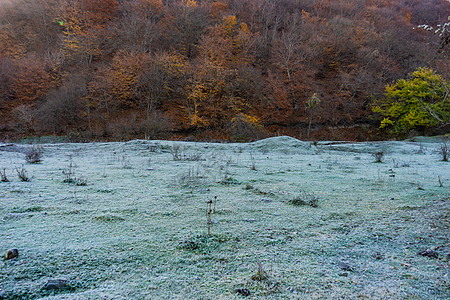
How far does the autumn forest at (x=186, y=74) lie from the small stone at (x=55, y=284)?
19.4 meters

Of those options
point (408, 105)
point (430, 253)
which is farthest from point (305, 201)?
point (408, 105)

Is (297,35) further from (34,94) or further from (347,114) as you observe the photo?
(34,94)

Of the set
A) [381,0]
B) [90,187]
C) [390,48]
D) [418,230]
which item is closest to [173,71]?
[90,187]

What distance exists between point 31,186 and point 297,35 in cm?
3724

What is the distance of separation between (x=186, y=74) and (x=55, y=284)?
28.7 meters

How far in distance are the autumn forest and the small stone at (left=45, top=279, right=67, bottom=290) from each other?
63.8 ft

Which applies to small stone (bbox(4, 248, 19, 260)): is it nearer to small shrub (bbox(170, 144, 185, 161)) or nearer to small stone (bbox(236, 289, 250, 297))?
small stone (bbox(236, 289, 250, 297))


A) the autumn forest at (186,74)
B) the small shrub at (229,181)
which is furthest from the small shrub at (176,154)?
the autumn forest at (186,74)

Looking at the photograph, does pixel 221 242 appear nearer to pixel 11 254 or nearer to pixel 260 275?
pixel 260 275

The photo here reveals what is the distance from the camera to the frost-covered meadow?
1.28 metres

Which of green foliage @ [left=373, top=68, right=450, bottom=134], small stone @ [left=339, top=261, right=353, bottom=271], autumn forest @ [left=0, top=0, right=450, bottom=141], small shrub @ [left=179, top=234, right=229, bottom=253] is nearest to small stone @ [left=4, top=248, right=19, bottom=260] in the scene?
small shrub @ [left=179, top=234, right=229, bottom=253]

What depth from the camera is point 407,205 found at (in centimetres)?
273

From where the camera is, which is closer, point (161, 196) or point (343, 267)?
point (343, 267)

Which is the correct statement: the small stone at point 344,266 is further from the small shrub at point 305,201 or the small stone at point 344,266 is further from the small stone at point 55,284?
the small stone at point 55,284
